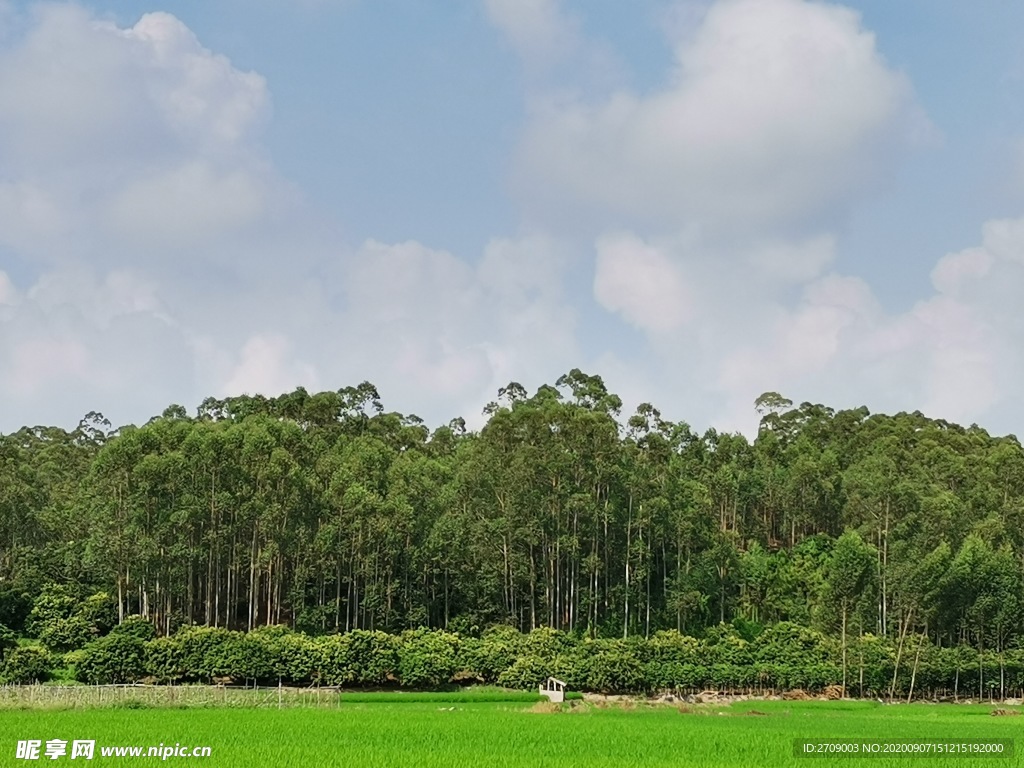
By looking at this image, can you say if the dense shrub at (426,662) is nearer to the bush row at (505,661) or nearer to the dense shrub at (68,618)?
the bush row at (505,661)

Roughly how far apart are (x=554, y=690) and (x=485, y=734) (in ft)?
58.2

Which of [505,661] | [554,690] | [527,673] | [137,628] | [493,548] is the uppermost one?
[493,548]

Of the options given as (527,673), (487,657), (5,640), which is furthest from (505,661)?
(5,640)

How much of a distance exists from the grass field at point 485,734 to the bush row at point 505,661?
7.51 meters

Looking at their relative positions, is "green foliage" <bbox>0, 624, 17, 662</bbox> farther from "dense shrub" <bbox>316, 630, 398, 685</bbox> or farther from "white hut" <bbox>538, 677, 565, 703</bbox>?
"white hut" <bbox>538, 677, 565, 703</bbox>

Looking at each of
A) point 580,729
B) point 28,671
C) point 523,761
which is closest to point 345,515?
point 28,671

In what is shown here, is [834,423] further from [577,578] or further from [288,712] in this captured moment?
[288,712]

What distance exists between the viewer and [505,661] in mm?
45594

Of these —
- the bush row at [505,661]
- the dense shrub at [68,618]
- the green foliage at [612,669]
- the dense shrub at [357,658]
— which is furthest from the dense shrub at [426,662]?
the dense shrub at [68,618]

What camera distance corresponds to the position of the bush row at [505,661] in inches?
1671

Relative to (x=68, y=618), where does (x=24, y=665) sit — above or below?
below

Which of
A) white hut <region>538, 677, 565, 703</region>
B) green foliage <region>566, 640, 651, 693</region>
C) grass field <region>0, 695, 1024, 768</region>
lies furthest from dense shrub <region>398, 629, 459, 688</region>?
grass field <region>0, 695, 1024, 768</region>

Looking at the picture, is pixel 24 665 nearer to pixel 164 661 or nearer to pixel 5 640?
pixel 5 640

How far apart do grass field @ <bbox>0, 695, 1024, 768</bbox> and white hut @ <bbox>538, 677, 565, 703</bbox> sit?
2287 millimetres
